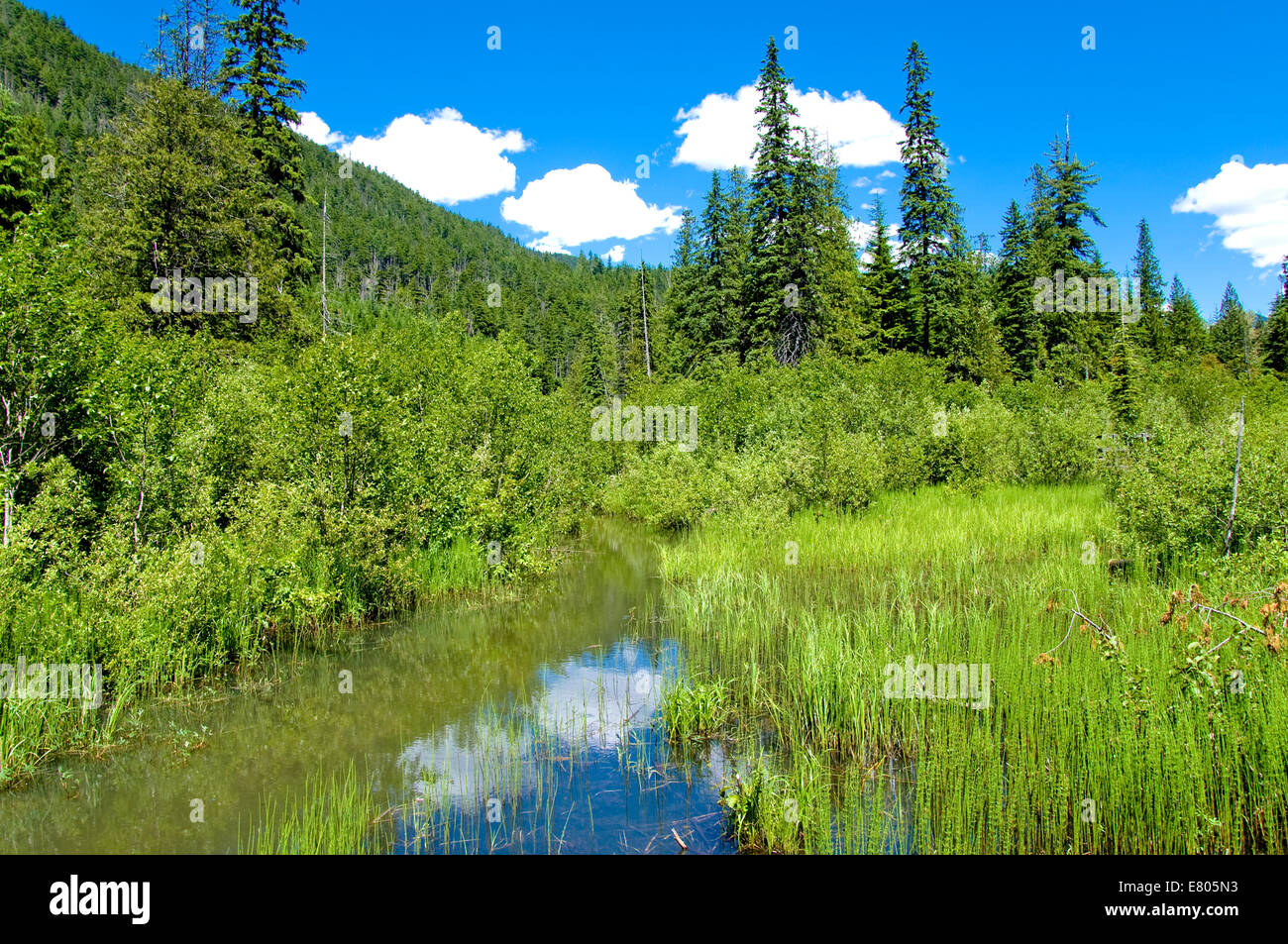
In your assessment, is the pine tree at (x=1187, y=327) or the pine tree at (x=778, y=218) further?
the pine tree at (x=1187, y=327)

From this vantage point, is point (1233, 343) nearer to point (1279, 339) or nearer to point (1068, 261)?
point (1279, 339)

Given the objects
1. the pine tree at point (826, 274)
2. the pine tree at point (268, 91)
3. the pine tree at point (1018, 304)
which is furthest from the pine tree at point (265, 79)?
the pine tree at point (1018, 304)

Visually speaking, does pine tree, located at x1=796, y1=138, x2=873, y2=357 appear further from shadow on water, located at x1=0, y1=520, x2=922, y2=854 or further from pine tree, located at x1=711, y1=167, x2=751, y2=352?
shadow on water, located at x1=0, y1=520, x2=922, y2=854

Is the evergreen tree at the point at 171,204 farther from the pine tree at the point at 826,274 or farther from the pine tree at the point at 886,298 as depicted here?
the pine tree at the point at 886,298

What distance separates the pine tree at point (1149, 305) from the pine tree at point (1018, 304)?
8407mm

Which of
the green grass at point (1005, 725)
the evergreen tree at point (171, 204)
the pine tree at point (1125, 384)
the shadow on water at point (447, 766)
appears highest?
the evergreen tree at point (171, 204)

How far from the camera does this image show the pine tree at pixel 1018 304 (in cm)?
4275

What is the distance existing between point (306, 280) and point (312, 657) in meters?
30.0

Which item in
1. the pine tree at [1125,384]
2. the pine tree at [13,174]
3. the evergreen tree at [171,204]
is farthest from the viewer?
the pine tree at [13,174]

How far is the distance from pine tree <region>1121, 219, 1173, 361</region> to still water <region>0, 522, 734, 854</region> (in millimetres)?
52471

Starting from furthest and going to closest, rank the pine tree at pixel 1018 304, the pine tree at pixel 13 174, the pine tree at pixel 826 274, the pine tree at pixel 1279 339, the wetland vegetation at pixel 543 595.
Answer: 1. the pine tree at pixel 1279 339
2. the pine tree at pixel 1018 304
3. the pine tree at pixel 826 274
4. the pine tree at pixel 13 174
5. the wetland vegetation at pixel 543 595

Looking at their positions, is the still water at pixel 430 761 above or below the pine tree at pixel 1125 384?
below
